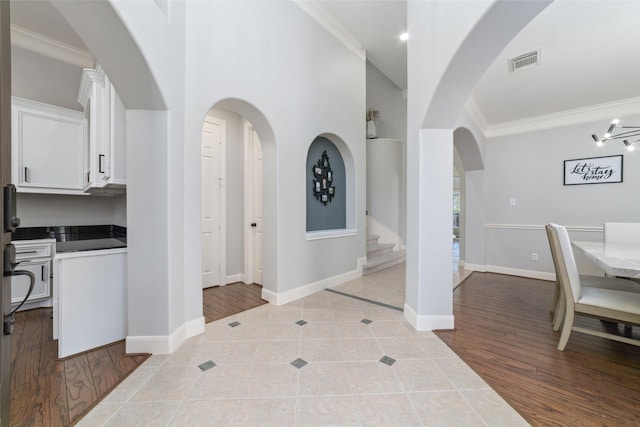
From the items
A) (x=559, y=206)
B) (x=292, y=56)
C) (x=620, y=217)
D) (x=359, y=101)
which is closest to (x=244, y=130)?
(x=292, y=56)

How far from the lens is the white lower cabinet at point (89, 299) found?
204cm

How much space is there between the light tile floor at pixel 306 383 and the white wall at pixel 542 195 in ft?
10.7

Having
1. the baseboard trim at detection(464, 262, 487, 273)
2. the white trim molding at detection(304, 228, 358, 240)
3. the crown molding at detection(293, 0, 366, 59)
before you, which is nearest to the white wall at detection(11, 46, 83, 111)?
the crown molding at detection(293, 0, 366, 59)

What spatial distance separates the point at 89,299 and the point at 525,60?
16.3 ft

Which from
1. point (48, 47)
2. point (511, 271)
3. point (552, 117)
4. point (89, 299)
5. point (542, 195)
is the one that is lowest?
point (511, 271)

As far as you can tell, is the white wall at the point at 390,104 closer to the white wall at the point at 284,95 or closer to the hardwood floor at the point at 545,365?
the white wall at the point at 284,95

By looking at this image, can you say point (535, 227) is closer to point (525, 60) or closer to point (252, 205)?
point (525, 60)

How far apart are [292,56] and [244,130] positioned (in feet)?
4.51

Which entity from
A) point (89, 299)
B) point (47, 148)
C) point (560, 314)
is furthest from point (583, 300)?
point (47, 148)

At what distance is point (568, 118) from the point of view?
13.7ft

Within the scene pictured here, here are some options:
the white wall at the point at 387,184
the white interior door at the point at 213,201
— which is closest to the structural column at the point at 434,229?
the white interior door at the point at 213,201

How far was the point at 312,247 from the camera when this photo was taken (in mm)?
3607

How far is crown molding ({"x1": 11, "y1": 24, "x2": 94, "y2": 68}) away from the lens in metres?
3.28

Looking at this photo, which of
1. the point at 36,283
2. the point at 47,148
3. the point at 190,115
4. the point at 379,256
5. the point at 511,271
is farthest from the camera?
the point at 379,256
